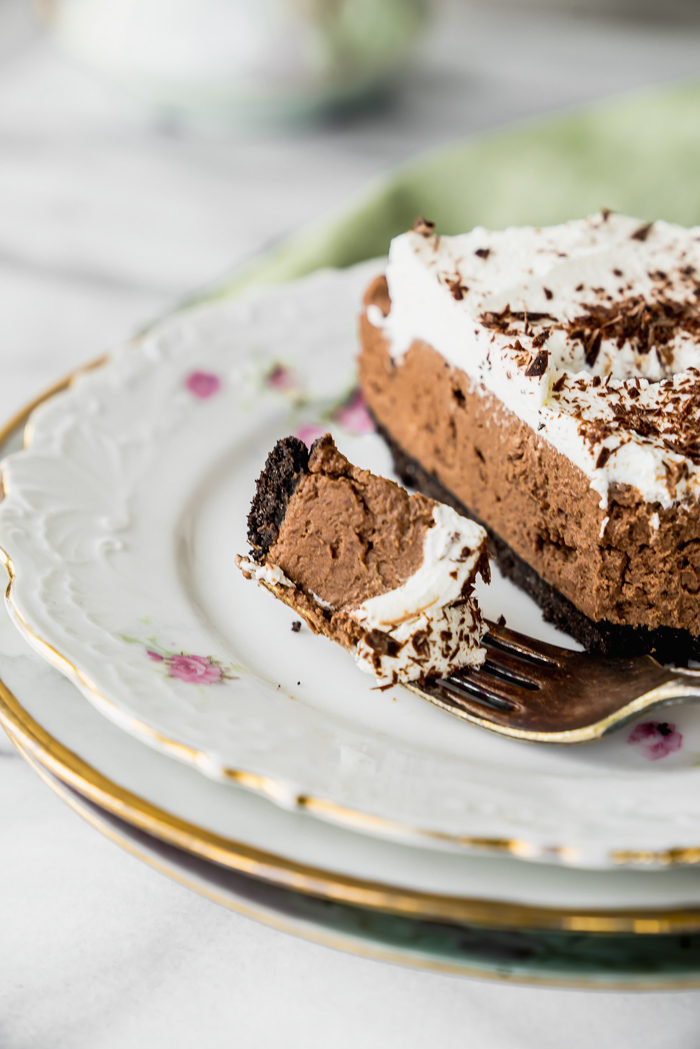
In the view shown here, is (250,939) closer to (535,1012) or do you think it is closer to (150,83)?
(535,1012)

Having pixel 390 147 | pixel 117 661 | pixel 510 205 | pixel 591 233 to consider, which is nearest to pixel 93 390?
pixel 117 661

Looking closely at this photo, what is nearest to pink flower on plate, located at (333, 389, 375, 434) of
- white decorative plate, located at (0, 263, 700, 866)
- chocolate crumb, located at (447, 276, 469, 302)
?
white decorative plate, located at (0, 263, 700, 866)

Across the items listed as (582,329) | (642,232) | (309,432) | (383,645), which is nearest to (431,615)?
(383,645)

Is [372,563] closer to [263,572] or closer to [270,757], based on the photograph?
[263,572]

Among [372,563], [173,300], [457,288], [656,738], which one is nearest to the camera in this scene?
[656,738]

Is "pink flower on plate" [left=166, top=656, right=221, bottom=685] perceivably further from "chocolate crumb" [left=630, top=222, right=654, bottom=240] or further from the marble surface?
"chocolate crumb" [left=630, top=222, right=654, bottom=240]

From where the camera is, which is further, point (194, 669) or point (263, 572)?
point (263, 572)
